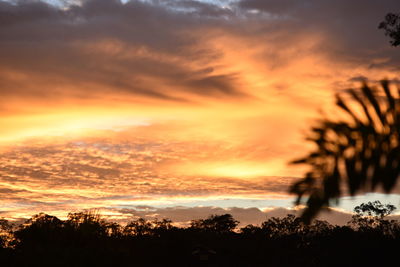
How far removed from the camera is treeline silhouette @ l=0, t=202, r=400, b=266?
26.7 m

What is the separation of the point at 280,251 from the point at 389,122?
180 feet

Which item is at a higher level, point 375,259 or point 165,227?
point 165,227

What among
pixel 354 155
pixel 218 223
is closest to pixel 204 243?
pixel 218 223

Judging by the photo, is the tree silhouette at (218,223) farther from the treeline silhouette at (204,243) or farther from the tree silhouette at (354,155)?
the tree silhouette at (354,155)

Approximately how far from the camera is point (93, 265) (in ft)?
83.6

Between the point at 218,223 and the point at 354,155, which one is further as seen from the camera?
the point at 218,223

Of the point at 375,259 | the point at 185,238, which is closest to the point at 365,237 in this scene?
the point at 375,259

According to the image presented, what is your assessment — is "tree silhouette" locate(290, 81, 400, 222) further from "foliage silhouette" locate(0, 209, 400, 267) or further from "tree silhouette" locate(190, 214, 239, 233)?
"tree silhouette" locate(190, 214, 239, 233)

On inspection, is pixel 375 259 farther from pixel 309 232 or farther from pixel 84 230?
pixel 84 230

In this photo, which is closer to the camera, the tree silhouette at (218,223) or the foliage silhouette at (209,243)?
the foliage silhouette at (209,243)

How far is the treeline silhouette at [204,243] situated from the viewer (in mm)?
26688

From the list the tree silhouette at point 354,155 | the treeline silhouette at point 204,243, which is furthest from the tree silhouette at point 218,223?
the tree silhouette at point 354,155

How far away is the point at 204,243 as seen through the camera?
57.4m

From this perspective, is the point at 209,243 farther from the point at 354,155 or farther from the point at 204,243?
the point at 354,155
